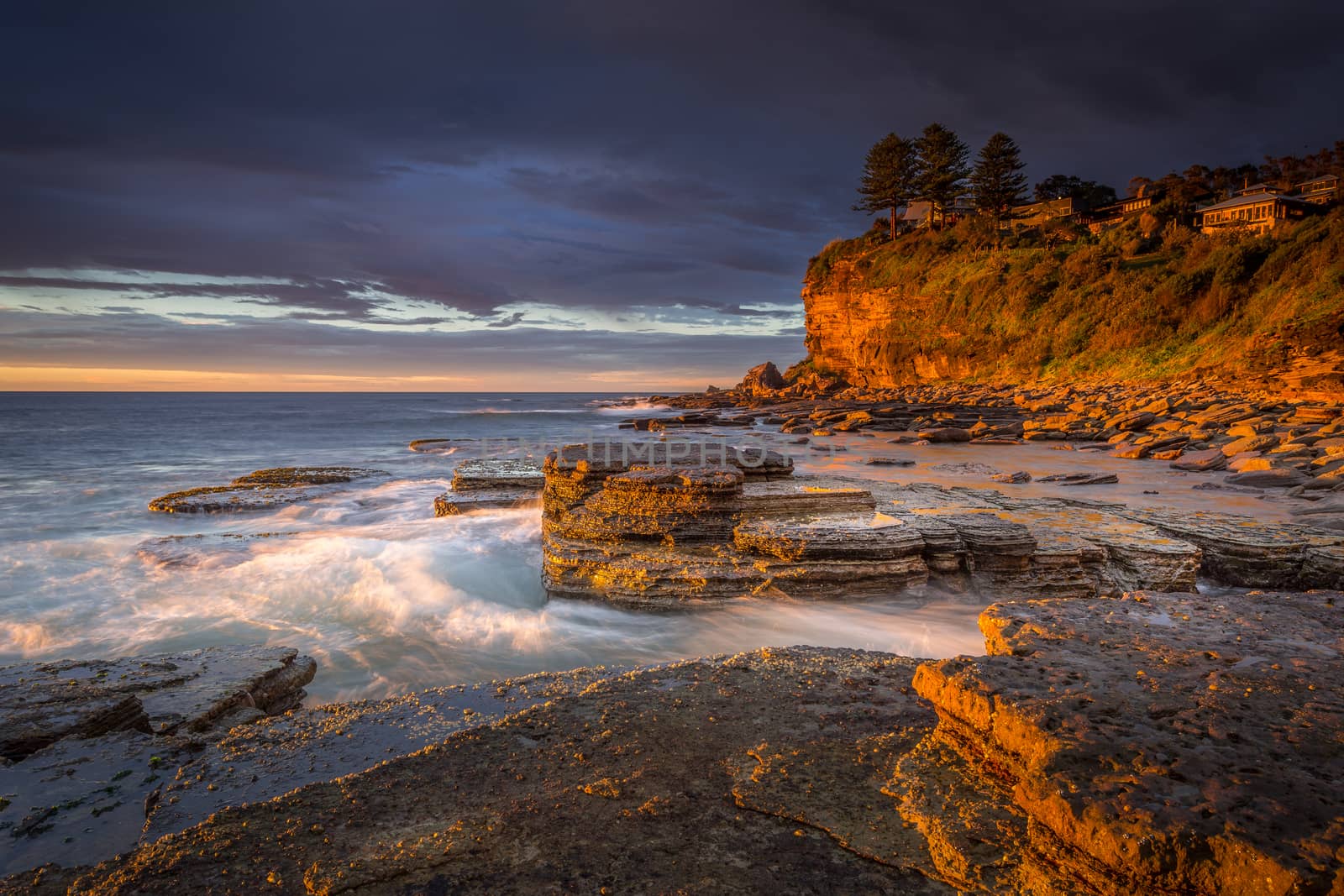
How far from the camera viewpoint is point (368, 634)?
195 inches

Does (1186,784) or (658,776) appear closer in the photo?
(1186,784)

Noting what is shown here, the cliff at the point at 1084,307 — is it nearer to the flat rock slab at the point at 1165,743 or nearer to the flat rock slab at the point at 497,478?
the flat rock slab at the point at 1165,743

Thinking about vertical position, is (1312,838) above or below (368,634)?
above

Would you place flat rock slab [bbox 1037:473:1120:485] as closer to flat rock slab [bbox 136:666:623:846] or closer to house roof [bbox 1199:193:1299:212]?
flat rock slab [bbox 136:666:623:846]

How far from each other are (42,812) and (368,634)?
2.83 meters

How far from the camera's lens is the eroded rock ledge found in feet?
5.07

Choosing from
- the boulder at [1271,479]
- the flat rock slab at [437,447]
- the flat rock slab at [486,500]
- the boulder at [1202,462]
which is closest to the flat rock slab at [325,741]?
the flat rock slab at [486,500]

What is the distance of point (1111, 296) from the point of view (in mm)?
27969

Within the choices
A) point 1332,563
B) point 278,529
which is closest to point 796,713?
point 1332,563

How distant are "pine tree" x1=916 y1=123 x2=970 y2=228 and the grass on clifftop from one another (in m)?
5.03

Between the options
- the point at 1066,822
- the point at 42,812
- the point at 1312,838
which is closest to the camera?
the point at 1312,838

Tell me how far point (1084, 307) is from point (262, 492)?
1335 inches

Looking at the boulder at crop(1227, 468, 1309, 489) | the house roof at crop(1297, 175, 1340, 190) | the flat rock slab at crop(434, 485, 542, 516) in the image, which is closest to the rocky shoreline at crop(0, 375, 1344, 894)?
the boulder at crop(1227, 468, 1309, 489)

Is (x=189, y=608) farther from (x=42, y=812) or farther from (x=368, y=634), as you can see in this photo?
(x=42, y=812)
